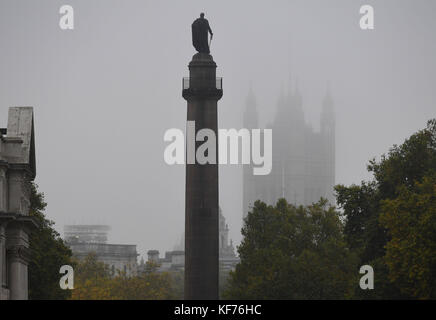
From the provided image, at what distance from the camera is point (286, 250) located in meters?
130

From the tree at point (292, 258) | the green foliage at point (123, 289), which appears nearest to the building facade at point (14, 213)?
the tree at point (292, 258)

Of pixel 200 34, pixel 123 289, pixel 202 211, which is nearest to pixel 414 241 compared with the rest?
pixel 202 211

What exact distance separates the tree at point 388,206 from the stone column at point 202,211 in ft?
42.5

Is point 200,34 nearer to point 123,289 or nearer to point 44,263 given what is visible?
point 44,263

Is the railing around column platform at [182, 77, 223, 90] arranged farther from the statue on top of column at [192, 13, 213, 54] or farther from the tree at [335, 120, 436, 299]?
the tree at [335, 120, 436, 299]

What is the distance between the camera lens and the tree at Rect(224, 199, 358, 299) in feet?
405

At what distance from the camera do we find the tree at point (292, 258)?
405 ft

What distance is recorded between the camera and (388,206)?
332ft

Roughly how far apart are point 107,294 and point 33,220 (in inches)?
3636

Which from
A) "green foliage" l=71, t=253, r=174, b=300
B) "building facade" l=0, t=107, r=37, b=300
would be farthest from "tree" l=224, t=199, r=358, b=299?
"building facade" l=0, t=107, r=37, b=300

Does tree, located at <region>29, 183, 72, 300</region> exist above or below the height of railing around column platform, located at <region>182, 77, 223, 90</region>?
below

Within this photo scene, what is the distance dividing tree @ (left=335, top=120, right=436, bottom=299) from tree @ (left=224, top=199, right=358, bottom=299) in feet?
10.9
